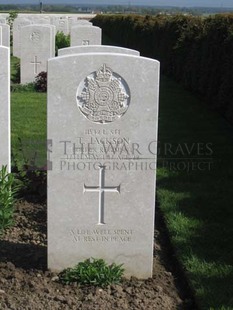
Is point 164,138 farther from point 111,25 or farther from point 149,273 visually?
point 111,25

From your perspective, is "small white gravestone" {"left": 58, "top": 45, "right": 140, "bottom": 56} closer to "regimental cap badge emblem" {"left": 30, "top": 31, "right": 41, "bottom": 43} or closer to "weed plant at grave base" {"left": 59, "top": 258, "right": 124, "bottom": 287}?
"weed plant at grave base" {"left": 59, "top": 258, "right": 124, "bottom": 287}

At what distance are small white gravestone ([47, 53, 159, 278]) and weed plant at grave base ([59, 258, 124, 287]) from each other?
0.06m

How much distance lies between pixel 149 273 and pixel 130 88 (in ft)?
4.29

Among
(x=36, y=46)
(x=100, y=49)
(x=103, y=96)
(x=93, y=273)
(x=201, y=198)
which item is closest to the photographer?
(x=103, y=96)

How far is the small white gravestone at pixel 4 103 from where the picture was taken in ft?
17.4

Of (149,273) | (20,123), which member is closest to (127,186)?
(149,273)

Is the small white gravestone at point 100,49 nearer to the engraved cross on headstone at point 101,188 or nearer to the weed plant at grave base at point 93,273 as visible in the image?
the engraved cross on headstone at point 101,188

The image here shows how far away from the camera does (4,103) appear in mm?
5406

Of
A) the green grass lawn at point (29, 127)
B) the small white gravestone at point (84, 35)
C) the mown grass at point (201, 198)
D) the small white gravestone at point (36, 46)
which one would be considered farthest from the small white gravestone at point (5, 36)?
the mown grass at point (201, 198)

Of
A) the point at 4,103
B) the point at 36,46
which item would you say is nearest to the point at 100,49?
the point at 4,103

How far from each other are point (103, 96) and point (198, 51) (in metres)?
9.06

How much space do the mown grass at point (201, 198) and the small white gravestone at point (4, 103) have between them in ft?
4.93

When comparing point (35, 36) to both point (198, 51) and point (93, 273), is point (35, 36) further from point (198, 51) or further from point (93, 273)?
point (93, 273)

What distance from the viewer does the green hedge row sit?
33.9 feet
